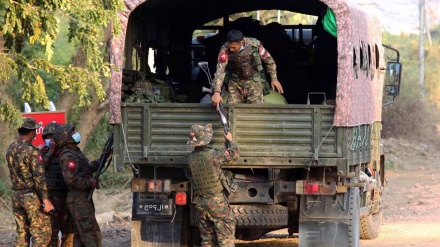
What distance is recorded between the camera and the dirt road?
1219 cm

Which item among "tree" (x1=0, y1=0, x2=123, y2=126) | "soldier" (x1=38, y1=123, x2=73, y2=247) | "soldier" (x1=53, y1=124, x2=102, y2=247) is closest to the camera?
"tree" (x1=0, y1=0, x2=123, y2=126)

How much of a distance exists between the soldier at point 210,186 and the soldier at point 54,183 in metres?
1.68

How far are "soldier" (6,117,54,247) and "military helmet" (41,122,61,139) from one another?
23 cm

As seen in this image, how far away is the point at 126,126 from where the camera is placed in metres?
9.59

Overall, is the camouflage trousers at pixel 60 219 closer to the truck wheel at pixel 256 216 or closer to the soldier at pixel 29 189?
the soldier at pixel 29 189

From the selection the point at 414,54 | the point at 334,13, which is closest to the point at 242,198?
the point at 334,13

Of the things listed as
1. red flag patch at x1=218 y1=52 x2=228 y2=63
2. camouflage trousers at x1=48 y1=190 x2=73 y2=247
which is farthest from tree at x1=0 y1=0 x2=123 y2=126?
camouflage trousers at x1=48 y1=190 x2=73 y2=247

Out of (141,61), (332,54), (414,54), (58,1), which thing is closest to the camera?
(58,1)

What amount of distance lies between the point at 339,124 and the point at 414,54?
153 feet

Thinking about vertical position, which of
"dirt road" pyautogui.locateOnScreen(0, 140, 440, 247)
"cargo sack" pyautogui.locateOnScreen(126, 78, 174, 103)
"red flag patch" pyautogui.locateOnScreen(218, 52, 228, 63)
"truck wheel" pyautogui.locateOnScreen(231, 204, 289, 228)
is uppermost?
"red flag patch" pyautogui.locateOnScreen(218, 52, 228, 63)

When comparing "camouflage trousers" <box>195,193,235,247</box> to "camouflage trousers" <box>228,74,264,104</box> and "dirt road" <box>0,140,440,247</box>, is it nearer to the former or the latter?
"camouflage trousers" <box>228,74,264,104</box>

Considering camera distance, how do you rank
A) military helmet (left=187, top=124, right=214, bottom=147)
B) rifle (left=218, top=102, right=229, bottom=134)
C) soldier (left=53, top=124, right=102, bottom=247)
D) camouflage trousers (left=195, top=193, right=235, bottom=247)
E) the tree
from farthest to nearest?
soldier (left=53, top=124, right=102, bottom=247)
camouflage trousers (left=195, top=193, right=235, bottom=247)
rifle (left=218, top=102, right=229, bottom=134)
military helmet (left=187, top=124, right=214, bottom=147)
the tree

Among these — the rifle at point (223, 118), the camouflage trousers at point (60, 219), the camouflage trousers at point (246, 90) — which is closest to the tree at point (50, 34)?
the rifle at point (223, 118)

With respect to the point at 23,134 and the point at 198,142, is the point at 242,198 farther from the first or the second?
the point at 23,134
